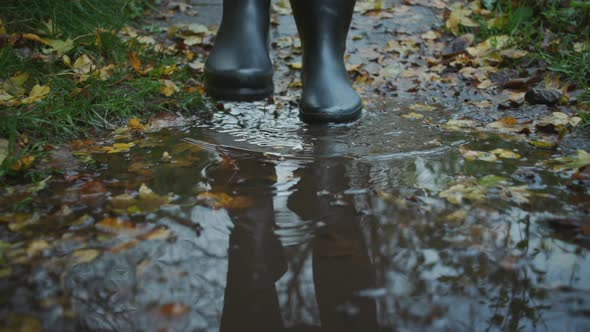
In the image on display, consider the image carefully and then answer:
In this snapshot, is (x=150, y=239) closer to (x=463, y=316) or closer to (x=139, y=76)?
(x=463, y=316)

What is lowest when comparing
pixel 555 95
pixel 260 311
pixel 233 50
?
pixel 260 311

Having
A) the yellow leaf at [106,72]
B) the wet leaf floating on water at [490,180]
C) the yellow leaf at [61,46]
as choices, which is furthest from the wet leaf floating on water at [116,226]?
the yellow leaf at [61,46]

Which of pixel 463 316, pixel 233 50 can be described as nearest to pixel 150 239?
pixel 463 316

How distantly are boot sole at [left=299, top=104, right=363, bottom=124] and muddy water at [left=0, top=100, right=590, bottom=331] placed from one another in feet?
0.93

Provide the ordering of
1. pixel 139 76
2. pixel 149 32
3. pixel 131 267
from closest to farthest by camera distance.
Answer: pixel 131 267 < pixel 139 76 < pixel 149 32

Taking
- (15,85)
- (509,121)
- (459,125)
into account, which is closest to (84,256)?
(15,85)

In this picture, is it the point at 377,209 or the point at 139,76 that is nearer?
the point at 377,209

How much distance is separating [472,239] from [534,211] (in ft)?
0.69

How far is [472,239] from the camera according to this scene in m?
1.06

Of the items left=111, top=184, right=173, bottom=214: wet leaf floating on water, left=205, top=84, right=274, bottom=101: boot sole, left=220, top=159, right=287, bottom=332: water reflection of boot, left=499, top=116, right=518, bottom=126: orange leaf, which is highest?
left=205, top=84, right=274, bottom=101: boot sole

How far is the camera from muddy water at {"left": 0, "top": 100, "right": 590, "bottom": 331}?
→ 853 millimetres

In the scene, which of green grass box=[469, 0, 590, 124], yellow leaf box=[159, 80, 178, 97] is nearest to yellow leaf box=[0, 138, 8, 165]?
yellow leaf box=[159, 80, 178, 97]

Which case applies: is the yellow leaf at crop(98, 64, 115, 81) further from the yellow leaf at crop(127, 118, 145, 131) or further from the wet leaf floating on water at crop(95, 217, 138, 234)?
the wet leaf floating on water at crop(95, 217, 138, 234)

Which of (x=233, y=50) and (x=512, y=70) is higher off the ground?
(x=233, y=50)
